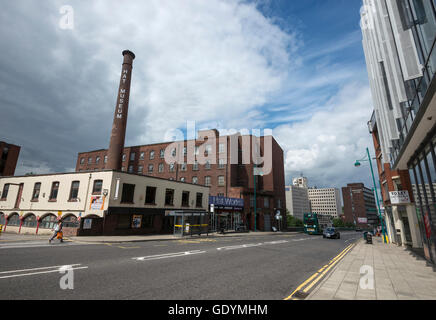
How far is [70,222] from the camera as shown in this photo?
70.3 ft

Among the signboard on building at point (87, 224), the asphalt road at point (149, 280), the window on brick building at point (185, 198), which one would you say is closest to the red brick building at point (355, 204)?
the window on brick building at point (185, 198)

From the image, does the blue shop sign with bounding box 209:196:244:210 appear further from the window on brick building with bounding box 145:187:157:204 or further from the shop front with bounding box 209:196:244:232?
the window on brick building with bounding box 145:187:157:204

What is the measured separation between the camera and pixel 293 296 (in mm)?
5379

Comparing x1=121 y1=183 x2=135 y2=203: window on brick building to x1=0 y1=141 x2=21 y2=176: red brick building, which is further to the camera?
x1=0 y1=141 x2=21 y2=176: red brick building

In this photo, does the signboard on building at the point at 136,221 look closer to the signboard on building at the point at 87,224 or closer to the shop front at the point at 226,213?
the signboard on building at the point at 87,224

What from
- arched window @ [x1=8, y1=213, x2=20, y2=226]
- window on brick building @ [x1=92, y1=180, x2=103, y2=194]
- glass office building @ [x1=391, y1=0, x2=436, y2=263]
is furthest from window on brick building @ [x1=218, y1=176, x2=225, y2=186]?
glass office building @ [x1=391, y1=0, x2=436, y2=263]

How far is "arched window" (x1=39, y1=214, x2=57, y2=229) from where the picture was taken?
2295cm

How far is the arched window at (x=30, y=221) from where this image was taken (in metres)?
24.2

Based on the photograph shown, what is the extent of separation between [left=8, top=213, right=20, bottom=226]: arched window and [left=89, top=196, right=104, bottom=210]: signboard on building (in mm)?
11718

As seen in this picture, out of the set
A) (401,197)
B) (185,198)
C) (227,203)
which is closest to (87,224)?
(185,198)

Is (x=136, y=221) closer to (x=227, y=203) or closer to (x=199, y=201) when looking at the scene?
(x=199, y=201)

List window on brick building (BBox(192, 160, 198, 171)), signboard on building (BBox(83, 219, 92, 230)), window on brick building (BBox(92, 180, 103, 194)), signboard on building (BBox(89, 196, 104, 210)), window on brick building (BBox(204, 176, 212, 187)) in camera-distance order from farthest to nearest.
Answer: window on brick building (BBox(192, 160, 198, 171)), window on brick building (BBox(204, 176, 212, 187)), window on brick building (BBox(92, 180, 103, 194)), signboard on building (BBox(89, 196, 104, 210)), signboard on building (BBox(83, 219, 92, 230))
